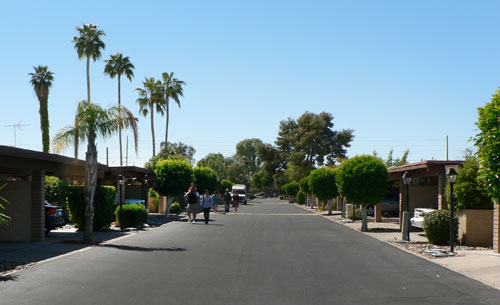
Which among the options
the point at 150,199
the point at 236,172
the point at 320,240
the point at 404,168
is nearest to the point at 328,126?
the point at 236,172

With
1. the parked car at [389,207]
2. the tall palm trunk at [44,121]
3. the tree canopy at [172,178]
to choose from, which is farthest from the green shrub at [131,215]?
the tall palm trunk at [44,121]

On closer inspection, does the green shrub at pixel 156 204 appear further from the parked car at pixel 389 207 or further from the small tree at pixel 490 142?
the small tree at pixel 490 142

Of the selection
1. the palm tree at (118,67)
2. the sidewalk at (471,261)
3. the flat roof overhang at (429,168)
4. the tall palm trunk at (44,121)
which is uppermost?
the palm tree at (118,67)

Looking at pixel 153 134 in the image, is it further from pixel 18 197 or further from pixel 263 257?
pixel 263 257

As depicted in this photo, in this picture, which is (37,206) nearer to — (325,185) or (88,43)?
(325,185)

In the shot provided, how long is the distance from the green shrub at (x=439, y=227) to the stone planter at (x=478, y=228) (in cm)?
44

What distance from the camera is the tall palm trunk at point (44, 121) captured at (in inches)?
2125

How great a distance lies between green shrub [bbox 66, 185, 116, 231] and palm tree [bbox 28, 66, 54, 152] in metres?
33.3

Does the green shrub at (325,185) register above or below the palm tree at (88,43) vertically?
below

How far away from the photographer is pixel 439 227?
1895cm

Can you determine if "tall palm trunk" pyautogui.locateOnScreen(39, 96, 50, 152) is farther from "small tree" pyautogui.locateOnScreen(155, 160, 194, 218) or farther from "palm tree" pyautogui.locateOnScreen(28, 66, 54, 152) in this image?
"small tree" pyautogui.locateOnScreen(155, 160, 194, 218)

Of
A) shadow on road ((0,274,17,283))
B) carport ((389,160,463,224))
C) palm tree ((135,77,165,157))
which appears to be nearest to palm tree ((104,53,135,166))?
palm tree ((135,77,165,157))

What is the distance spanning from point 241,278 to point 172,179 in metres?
25.1

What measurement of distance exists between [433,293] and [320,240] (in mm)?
10637
